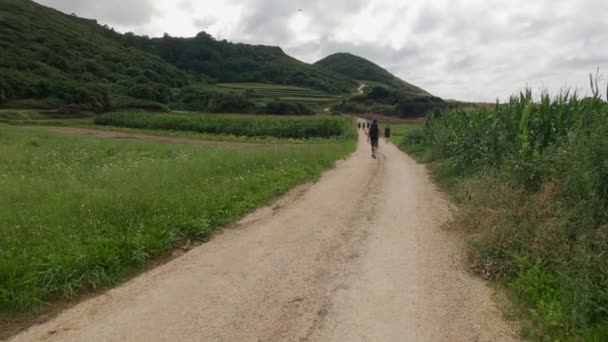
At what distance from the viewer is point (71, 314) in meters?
4.37

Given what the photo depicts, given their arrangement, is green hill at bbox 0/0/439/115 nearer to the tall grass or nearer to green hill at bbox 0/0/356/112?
green hill at bbox 0/0/356/112

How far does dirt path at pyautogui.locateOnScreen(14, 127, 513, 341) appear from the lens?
395 cm

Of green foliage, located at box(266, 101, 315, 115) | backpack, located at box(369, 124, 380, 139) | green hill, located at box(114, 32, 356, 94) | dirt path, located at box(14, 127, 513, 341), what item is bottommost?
dirt path, located at box(14, 127, 513, 341)

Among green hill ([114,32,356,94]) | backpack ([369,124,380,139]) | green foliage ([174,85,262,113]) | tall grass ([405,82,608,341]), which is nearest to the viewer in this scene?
tall grass ([405,82,608,341])

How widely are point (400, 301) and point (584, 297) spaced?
65.7 inches

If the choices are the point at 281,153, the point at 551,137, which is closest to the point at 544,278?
the point at 551,137

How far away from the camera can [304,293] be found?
473 cm

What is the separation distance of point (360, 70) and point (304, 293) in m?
168

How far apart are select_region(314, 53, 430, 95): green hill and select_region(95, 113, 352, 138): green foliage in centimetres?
11089

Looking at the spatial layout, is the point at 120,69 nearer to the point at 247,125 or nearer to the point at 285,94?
the point at 285,94

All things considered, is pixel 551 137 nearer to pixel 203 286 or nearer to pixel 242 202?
pixel 242 202

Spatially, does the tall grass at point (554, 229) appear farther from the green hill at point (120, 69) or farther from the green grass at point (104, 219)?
the green hill at point (120, 69)

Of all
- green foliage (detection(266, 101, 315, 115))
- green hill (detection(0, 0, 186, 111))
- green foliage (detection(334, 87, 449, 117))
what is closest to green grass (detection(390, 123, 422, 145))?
Result: green foliage (detection(334, 87, 449, 117))

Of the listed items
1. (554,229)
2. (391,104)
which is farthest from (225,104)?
(554,229)
